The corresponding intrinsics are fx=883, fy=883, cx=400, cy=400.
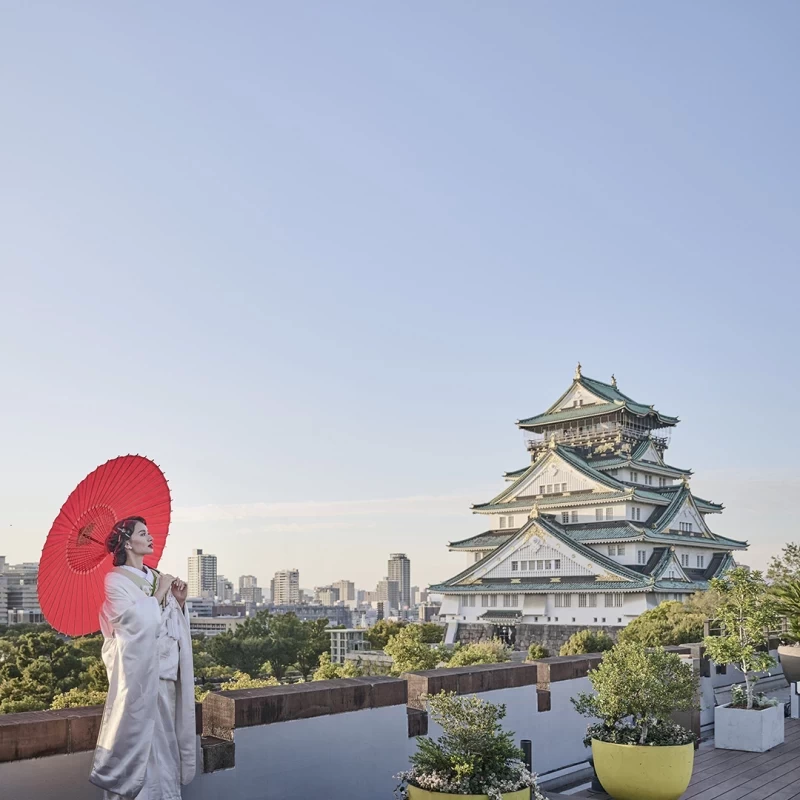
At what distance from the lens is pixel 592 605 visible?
5150cm

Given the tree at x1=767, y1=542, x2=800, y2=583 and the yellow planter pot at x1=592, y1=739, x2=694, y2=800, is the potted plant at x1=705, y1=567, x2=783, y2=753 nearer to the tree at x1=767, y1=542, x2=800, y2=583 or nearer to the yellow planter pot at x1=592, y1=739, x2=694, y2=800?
the yellow planter pot at x1=592, y1=739, x2=694, y2=800

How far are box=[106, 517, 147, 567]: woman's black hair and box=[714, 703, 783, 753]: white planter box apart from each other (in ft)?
24.4

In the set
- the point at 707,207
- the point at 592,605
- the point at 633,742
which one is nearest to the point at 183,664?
the point at 633,742

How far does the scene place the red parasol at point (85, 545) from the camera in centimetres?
472

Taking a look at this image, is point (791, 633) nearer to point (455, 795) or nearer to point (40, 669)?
point (455, 795)

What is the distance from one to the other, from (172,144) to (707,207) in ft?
50.6

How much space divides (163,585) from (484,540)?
57.2m

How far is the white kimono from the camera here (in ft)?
14.6

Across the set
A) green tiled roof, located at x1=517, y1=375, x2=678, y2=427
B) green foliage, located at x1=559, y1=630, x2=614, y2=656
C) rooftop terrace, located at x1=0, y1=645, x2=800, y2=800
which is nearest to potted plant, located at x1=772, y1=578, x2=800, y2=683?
rooftop terrace, located at x1=0, y1=645, x2=800, y2=800

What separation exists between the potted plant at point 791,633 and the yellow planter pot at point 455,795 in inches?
339

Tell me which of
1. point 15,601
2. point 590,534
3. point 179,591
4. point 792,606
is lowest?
point 15,601

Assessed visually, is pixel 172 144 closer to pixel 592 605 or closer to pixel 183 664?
pixel 183 664

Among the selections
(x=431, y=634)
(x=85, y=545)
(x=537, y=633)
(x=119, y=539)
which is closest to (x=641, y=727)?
(x=119, y=539)

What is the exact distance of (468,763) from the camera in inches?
210
